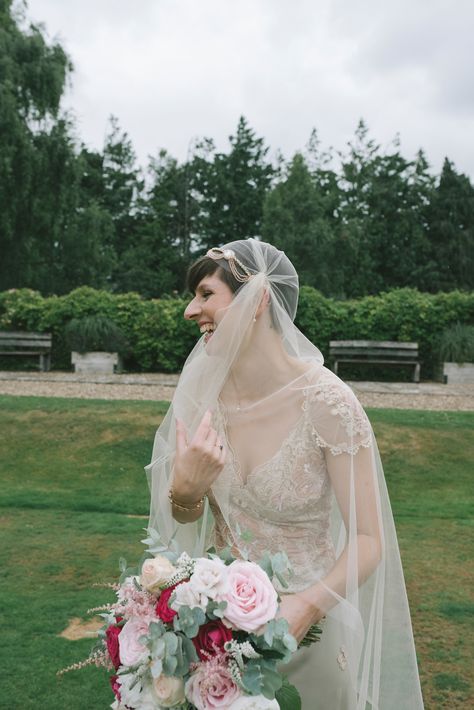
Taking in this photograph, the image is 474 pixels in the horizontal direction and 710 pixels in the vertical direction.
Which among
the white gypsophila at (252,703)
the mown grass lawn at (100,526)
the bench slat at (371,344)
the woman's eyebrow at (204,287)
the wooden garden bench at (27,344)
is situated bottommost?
the mown grass lawn at (100,526)

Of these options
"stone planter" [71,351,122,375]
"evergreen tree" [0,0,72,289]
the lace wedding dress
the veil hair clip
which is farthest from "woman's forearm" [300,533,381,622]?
"evergreen tree" [0,0,72,289]

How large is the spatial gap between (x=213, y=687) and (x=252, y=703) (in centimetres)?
10

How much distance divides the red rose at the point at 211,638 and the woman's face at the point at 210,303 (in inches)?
42.5

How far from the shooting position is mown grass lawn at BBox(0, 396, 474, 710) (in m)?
3.91

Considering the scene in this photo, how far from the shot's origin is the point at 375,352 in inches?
664

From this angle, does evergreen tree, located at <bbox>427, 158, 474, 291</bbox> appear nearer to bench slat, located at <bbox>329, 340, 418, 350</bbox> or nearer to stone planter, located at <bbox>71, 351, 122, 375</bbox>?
bench slat, located at <bbox>329, 340, 418, 350</bbox>

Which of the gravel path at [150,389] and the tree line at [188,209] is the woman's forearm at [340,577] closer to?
the gravel path at [150,389]

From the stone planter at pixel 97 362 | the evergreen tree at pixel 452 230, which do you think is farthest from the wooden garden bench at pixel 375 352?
the evergreen tree at pixel 452 230

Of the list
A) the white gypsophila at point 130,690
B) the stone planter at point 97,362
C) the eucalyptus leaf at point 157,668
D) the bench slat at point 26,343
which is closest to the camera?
the eucalyptus leaf at point 157,668

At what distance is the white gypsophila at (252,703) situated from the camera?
172cm

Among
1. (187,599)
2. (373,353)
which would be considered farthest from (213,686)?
(373,353)

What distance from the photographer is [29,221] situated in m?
29.9

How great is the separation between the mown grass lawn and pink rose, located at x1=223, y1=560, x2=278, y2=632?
996mm

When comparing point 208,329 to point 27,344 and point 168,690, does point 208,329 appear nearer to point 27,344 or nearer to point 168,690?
point 168,690
